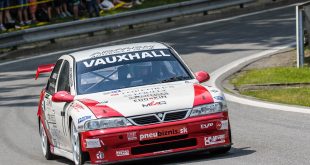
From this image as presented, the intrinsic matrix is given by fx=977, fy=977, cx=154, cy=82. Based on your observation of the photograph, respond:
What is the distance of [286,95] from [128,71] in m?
5.24

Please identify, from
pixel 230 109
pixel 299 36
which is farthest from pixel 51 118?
pixel 299 36

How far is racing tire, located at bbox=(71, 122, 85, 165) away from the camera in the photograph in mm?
9953

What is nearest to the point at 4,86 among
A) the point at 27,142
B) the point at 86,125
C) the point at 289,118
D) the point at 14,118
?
the point at 14,118

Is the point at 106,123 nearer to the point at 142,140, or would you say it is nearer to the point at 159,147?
the point at 142,140

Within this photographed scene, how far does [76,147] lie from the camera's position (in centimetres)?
1019

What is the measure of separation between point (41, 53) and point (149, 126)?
1734 cm

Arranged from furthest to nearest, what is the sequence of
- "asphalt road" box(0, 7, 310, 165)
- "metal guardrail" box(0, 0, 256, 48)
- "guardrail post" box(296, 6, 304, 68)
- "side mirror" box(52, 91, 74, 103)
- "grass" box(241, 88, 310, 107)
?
"metal guardrail" box(0, 0, 256, 48) → "guardrail post" box(296, 6, 304, 68) → "grass" box(241, 88, 310, 107) → "side mirror" box(52, 91, 74, 103) → "asphalt road" box(0, 7, 310, 165)

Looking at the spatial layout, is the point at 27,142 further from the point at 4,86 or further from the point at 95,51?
the point at 4,86

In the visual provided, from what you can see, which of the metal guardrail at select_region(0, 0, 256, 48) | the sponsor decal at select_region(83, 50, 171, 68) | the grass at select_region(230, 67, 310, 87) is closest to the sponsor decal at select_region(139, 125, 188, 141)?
the sponsor decal at select_region(83, 50, 171, 68)

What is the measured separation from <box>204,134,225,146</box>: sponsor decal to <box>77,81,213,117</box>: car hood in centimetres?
37

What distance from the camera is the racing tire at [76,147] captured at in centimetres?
995

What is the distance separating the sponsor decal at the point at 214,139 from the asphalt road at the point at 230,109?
0.61 ft

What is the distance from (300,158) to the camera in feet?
31.6

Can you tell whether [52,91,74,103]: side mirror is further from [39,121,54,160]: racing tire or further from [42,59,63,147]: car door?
[39,121,54,160]: racing tire
